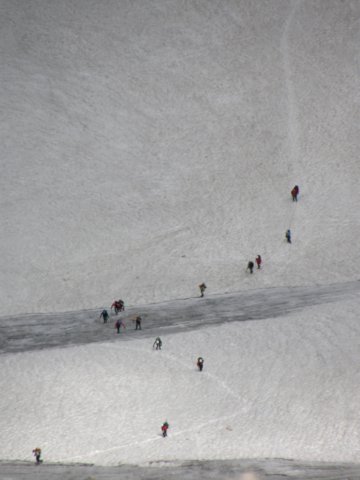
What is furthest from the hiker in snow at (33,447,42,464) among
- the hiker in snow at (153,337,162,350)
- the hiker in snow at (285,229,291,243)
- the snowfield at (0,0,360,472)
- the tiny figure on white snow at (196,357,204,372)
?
the hiker in snow at (285,229,291,243)

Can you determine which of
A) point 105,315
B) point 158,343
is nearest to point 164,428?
point 158,343

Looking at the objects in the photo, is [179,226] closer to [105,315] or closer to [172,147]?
[172,147]

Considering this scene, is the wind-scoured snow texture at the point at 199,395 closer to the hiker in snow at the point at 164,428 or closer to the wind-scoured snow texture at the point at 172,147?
the hiker in snow at the point at 164,428

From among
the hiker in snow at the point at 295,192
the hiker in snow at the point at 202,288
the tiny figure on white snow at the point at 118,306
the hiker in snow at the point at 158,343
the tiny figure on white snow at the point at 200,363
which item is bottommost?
the tiny figure on white snow at the point at 200,363

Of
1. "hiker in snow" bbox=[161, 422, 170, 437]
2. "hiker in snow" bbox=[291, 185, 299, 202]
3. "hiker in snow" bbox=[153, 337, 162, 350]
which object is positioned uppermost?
"hiker in snow" bbox=[291, 185, 299, 202]

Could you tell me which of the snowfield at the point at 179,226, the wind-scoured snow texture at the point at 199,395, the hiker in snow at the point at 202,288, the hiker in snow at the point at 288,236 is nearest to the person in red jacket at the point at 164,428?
the wind-scoured snow texture at the point at 199,395

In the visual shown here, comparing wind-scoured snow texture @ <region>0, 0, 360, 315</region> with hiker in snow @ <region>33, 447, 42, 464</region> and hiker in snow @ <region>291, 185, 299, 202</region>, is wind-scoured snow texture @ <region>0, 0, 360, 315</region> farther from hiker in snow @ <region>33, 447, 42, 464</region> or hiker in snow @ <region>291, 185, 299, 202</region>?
hiker in snow @ <region>33, 447, 42, 464</region>
